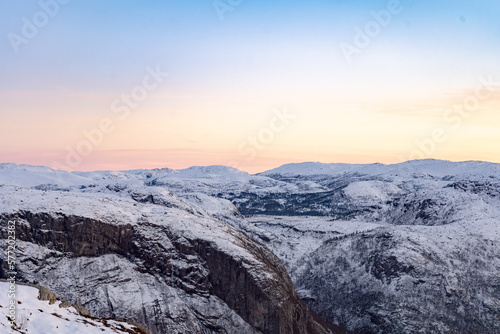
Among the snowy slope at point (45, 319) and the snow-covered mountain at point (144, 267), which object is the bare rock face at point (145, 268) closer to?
the snow-covered mountain at point (144, 267)

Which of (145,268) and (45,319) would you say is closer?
(45,319)

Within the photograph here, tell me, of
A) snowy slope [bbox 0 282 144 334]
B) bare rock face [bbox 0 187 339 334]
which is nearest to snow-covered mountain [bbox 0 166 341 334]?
bare rock face [bbox 0 187 339 334]

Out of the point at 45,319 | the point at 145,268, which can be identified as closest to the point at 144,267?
the point at 145,268

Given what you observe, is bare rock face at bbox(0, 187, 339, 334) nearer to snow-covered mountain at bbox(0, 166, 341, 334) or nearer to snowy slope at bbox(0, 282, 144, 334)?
snow-covered mountain at bbox(0, 166, 341, 334)

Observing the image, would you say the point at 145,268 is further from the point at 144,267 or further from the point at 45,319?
the point at 45,319

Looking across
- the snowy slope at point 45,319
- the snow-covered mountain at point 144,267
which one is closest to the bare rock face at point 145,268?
the snow-covered mountain at point 144,267

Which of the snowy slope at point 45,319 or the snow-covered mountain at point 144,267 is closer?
the snowy slope at point 45,319

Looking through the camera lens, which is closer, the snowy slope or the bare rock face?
the snowy slope

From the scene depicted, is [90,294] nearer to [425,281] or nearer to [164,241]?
[164,241]

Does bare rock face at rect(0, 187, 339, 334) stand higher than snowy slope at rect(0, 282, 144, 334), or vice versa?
snowy slope at rect(0, 282, 144, 334)
